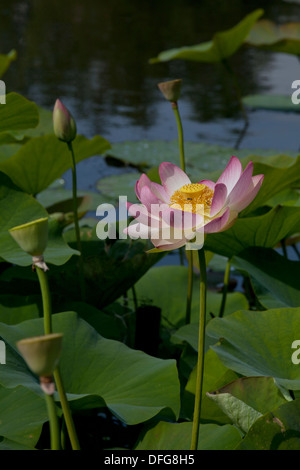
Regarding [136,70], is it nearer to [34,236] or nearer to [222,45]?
[222,45]

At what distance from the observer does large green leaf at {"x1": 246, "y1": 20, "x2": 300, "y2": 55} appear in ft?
8.27

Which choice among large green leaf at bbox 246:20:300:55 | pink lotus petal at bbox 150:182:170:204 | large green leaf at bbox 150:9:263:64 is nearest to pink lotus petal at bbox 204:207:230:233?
pink lotus petal at bbox 150:182:170:204

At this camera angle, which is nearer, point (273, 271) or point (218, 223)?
point (218, 223)

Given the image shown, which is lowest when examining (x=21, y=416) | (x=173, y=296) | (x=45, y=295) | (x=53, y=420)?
(x=173, y=296)

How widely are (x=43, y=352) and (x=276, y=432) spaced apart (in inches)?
12.0

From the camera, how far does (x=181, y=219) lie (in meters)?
0.59

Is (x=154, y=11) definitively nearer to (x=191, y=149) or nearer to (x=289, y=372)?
(x=191, y=149)

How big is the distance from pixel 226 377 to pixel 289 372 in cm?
8

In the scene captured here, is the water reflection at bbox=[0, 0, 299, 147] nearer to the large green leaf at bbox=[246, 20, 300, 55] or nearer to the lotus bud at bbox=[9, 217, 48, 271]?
the large green leaf at bbox=[246, 20, 300, 55]

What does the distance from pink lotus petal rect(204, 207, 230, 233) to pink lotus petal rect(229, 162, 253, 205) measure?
3 cm

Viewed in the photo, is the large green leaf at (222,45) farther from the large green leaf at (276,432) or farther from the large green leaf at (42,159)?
the large green leaf at (276,432)

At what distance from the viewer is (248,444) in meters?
0.63

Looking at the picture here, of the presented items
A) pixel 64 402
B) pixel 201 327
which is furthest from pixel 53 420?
pixel 201 327

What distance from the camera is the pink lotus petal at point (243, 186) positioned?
23.5 inches
